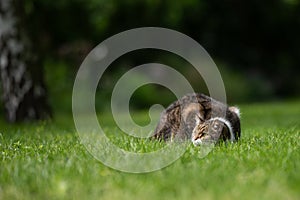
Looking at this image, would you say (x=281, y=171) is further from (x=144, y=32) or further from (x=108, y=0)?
(x=144, y=32)

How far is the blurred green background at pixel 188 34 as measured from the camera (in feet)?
58.1

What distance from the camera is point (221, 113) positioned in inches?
239

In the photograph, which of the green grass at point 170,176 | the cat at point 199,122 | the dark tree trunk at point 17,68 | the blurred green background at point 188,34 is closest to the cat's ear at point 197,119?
the cat at point 199,122

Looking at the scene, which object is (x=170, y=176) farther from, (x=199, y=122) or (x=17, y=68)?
(x=17, y=68)

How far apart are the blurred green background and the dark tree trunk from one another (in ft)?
13.6

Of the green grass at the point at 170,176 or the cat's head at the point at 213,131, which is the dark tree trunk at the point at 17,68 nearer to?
the green grass at the point at 170,176

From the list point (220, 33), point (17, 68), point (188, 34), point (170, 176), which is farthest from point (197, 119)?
point (220, 33)

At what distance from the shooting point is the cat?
5734 mm

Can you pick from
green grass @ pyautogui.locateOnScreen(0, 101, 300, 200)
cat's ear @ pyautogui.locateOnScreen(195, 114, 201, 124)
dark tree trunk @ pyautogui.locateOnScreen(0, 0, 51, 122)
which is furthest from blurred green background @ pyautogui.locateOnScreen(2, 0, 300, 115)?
green grass @ pyautogui.locateOnScreen(0, 101, 300, 200)

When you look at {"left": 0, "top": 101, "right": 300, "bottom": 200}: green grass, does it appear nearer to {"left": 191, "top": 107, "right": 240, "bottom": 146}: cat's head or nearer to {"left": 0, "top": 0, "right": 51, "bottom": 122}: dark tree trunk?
{"left": 191, "top": 107, "right": 240, "bottom": 146}: cat's head

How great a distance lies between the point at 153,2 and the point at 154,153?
12.0 m

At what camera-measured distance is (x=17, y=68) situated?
1091 centimetres

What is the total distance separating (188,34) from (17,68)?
13.9 meters

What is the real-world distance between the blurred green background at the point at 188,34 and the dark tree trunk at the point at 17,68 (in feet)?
13.6
